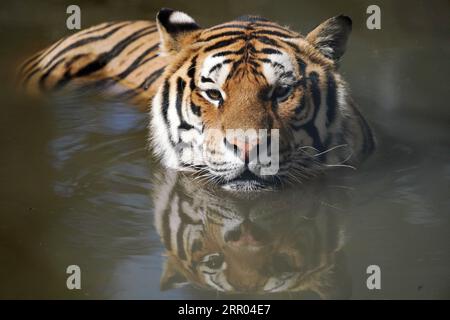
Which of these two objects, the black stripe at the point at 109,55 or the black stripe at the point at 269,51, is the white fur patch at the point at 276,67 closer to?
the black stripe at the point at 269,51

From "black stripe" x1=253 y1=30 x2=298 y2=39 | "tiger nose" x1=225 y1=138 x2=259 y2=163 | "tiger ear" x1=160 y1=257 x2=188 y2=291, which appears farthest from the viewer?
"black stripe" x1=253 y1=30 x2=298 y2=39

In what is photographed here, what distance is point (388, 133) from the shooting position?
466 cm

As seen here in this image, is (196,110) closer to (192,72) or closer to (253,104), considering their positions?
(192,72)

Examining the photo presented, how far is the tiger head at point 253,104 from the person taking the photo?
12.0ft

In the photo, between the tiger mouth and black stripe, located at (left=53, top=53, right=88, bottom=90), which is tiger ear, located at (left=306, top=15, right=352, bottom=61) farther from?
black stripe, located at (left=53, top=53, right=88, bottom=90)

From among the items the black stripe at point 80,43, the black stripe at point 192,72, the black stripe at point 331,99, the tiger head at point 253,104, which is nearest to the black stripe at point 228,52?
the tiger head at point 253,104

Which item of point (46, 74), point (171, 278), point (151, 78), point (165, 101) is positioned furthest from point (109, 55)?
point (171, 278)

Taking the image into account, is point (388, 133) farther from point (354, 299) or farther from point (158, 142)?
point (354, 299)

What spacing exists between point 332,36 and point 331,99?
12.1 inches

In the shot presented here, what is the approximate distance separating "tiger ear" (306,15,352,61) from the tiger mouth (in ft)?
2.53

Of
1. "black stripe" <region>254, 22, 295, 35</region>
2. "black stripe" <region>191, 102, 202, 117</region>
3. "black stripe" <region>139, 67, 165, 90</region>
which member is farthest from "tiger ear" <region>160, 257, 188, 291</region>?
"black stripe" <region>139, 67, 165, 90</region>

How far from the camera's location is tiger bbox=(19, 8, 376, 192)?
3.67 meters

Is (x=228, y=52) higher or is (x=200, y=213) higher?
(x=228, y=52)

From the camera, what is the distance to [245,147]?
3512 millimetres
